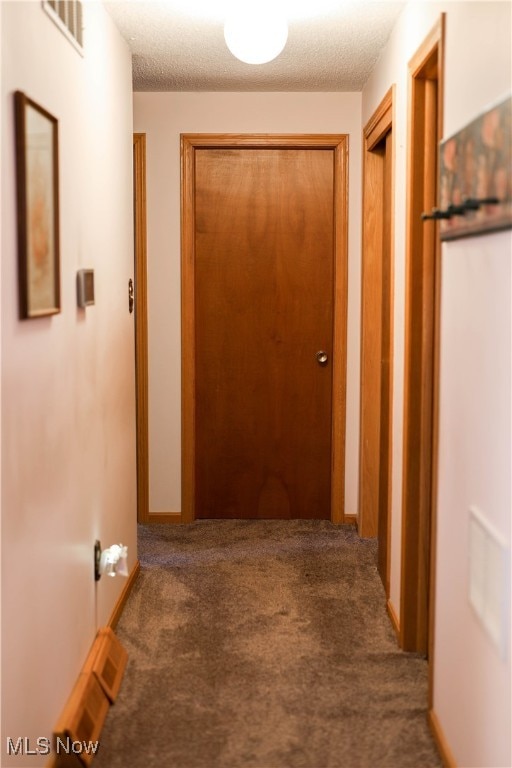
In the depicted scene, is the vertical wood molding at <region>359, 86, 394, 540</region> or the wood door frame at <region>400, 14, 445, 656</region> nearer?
the wood door frame at <region>400, 14, 445, 656</region>

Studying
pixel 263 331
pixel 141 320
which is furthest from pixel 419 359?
pixel 141 320

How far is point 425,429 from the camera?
2992mm

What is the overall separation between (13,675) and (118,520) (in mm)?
1551

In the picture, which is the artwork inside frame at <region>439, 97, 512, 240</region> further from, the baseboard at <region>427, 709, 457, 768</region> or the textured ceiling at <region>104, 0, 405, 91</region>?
the baseboard at <region>427, 709, 457, 768</region>

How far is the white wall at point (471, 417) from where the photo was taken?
1806 mm

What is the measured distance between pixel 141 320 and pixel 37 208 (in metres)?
2.56

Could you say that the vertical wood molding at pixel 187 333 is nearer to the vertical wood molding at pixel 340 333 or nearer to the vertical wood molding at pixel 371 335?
the vertical wood molding at pixel 340 333

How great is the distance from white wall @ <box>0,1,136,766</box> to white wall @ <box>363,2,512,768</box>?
3.40 ft

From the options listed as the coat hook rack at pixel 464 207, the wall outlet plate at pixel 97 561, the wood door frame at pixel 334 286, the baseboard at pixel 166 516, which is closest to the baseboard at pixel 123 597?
the wall outlet plate at pixel 97 561

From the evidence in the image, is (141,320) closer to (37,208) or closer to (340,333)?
(340,333)

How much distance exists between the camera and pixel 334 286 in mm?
4715

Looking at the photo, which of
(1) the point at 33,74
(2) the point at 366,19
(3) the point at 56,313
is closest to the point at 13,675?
(3) the point at 56,313

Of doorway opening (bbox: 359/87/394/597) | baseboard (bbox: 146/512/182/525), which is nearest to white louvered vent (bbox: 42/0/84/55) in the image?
doorway opening (bbox: 359/87/394/597)

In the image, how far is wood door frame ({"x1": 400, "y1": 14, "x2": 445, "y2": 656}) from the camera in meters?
2.88
